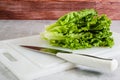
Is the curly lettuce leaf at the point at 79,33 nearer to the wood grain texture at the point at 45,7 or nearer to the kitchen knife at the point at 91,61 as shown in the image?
the kitchen knife at the point at 91,61

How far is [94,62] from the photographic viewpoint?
2.13 feet

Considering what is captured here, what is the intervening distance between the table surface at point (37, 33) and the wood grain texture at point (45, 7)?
36 mm

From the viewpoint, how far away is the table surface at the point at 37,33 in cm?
66

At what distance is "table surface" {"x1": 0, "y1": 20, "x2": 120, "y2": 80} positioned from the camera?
66 cm

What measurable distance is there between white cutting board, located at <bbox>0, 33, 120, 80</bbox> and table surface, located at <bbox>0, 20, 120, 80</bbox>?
2 cm

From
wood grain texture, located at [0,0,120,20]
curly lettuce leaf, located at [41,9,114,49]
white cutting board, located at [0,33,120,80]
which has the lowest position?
white cutting board, located at [0,33,120,80]

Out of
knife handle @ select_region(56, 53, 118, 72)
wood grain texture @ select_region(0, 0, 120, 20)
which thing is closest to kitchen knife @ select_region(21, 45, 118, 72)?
knife handle @ select_region(56, 53, 118, 72)

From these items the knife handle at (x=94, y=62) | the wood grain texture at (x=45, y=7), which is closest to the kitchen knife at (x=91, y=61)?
the knife handle at (x=94, y=62)

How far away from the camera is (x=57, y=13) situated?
1.24 metres

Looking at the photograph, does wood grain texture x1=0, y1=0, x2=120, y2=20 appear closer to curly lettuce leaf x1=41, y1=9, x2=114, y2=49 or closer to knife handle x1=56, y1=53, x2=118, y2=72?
curly lettuce leaf x1=41, y1=9, x2=114, y2=49

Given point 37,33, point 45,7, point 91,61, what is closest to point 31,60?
point 91,61

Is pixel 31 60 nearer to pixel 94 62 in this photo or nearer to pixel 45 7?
pixel 94 62

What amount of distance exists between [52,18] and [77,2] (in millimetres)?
166

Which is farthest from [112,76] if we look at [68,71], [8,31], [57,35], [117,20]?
[117,20]
